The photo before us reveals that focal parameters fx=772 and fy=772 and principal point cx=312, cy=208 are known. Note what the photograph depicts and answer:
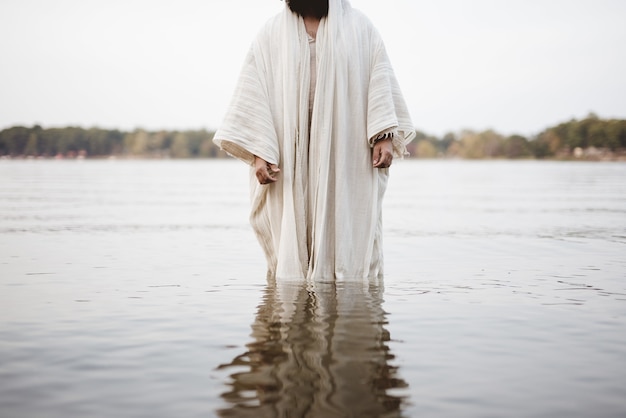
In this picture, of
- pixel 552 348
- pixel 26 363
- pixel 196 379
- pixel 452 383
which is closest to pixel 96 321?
pixel 26 363

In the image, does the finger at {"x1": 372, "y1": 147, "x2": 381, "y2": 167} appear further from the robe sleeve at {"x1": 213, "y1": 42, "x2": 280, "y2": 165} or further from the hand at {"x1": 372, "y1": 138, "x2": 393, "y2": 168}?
the robe sleeve at {"x1": 213, "y1": 42, "x2": 280, "y2": 165}

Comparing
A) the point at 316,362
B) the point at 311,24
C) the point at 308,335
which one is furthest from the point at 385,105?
the point at 316,362

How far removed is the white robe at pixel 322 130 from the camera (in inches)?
200

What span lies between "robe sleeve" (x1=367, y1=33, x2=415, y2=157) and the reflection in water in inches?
44.6

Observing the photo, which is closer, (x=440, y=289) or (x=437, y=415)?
(x=437, y=415)

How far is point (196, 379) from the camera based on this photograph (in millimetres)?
2945

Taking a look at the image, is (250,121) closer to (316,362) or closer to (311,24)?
(311,24)

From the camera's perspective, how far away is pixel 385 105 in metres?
5.10

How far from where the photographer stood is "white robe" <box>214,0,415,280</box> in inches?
200

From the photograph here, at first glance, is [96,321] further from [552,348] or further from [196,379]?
[552,348]

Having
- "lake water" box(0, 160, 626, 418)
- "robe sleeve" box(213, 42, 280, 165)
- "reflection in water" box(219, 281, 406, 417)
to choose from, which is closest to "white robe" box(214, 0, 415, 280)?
"robe sleeve" box(213, 42, 280, 165)

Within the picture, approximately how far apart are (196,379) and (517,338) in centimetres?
160

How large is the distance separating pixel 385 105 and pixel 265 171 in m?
0.90

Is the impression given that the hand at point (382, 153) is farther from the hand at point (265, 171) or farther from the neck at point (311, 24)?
the neck at point (311, 24)
